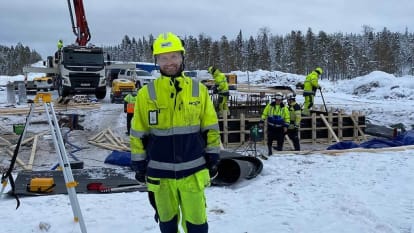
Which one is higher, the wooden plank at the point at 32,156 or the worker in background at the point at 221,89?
the worker in background at the point at 221,89

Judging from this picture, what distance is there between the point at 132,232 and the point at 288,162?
4.72m

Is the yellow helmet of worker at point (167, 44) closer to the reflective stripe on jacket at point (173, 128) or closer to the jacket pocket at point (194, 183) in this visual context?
the reflective stripe on jacket at point (173, 128)

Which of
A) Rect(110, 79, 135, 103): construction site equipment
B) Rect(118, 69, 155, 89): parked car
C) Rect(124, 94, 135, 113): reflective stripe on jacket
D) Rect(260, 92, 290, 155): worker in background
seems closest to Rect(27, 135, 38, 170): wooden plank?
Rect(124, 94, 135, 113): reflective stripe on jacket

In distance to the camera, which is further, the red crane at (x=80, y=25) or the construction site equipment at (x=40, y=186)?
the red crane at (x=80, y=25)

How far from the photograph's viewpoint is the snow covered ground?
17.3 ft

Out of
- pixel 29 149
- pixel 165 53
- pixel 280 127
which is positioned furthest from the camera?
pixel 29 149

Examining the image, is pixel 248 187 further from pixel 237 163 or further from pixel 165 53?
pixel 165 53

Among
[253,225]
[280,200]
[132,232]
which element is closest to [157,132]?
[132,232]

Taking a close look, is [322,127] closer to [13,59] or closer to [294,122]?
[294,122]

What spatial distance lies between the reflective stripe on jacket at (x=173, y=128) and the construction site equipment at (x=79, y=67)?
17.8 m

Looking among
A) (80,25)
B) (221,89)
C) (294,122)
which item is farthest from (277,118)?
(80,25)

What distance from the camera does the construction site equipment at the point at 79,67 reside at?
20.4 m

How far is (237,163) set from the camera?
8.03m

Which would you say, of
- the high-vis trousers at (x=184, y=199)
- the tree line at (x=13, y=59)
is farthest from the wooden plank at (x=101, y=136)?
the tree line at (x=13, y=59)
